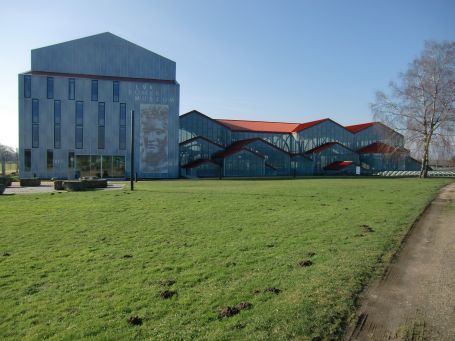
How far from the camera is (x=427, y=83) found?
134 feet

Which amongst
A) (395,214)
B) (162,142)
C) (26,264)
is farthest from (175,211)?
(162,142)

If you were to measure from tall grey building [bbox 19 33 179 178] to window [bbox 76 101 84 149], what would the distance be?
108 millimetres

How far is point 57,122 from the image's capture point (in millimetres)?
51281

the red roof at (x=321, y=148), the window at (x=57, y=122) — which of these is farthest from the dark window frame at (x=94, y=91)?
the red roof at (x=321, y=148)

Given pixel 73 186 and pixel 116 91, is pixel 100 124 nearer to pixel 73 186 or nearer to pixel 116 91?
pixel 116 91

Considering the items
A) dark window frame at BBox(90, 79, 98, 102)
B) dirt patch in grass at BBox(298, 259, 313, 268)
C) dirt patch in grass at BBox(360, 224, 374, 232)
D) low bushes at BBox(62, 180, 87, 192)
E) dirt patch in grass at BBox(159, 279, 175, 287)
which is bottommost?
dirt patch in grass at BBox(159, 279, 175, 287)

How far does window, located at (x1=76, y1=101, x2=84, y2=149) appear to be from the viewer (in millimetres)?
51969

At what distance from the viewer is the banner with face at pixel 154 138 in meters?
54.9

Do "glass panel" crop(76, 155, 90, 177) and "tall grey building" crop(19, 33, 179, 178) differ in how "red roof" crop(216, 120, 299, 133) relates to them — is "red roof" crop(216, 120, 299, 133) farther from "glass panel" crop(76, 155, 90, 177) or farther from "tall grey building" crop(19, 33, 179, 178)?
"glass panel" crop(76, 155, 90, 177)

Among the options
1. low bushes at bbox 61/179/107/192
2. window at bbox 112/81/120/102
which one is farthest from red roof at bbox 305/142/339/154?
low bushes at bbox 61/179/107/192

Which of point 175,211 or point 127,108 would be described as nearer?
point 175,211

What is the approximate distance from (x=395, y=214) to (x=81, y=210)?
12959mm

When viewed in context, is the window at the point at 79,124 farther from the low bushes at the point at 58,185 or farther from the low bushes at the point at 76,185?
the low bushes at the point at 58,185

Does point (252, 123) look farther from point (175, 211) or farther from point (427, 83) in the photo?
point (175, 211)
